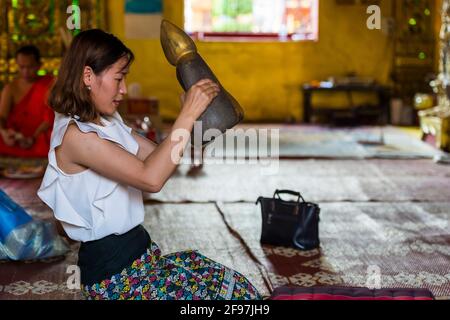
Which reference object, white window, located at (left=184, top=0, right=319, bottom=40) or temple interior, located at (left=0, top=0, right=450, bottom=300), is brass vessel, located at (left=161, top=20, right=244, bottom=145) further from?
white window, located at (left=184, top=0, right=319, bottom=40)

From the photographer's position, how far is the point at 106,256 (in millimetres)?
2348

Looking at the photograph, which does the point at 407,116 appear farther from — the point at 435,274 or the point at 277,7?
the point at 435,274

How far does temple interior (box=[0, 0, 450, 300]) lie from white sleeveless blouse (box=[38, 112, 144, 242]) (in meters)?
0.33

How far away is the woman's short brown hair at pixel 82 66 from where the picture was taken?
2.31 metres

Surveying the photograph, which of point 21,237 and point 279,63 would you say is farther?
point 279,63

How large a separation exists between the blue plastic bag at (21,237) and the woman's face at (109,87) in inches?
66.7

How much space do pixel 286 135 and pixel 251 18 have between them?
2354 mm

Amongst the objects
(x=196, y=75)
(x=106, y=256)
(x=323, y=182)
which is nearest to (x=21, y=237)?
(x=106, y=256)

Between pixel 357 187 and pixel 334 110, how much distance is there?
16.3ft

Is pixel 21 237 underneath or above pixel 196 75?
underneath

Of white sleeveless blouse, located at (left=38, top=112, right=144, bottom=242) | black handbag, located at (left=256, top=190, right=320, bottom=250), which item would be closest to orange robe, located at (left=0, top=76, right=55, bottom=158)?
black handbag, located at (left=256, top=190, right=320, bottom=250)

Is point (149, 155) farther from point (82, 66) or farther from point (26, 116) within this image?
point (26, 116)
